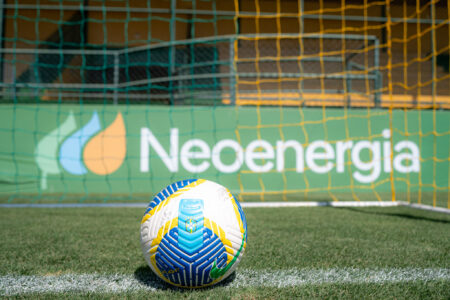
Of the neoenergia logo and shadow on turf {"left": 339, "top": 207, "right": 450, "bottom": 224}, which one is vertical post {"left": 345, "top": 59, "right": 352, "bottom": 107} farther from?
the neoenergia logo

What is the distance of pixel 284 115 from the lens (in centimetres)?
623

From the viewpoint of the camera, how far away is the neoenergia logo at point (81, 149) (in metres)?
5.71

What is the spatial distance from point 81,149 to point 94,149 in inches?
7.8

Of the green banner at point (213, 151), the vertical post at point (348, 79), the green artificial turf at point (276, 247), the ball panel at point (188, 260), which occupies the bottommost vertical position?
the green artificial turf at point (276, 247)

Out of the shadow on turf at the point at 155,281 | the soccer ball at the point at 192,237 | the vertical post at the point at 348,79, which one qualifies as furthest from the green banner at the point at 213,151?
the soccer ball at the point at 192,237

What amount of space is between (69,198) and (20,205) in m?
0.95

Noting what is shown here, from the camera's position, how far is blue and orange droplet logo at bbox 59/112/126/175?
572 cm

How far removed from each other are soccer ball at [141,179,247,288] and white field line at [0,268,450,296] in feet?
0.48

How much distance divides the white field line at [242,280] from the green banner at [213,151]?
3824 mm

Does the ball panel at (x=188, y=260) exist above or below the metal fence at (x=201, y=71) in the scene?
below

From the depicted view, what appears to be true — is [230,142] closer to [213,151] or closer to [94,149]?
[213,151]

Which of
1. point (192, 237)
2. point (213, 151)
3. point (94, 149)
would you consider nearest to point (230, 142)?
point (213, 151)

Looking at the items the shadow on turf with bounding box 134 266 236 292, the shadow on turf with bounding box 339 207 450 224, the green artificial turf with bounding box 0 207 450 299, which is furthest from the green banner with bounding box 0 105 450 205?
the shadow on turf with bounding box 134 266 236 292

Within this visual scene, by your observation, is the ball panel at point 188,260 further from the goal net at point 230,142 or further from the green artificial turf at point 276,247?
the goal net at point 230,142
